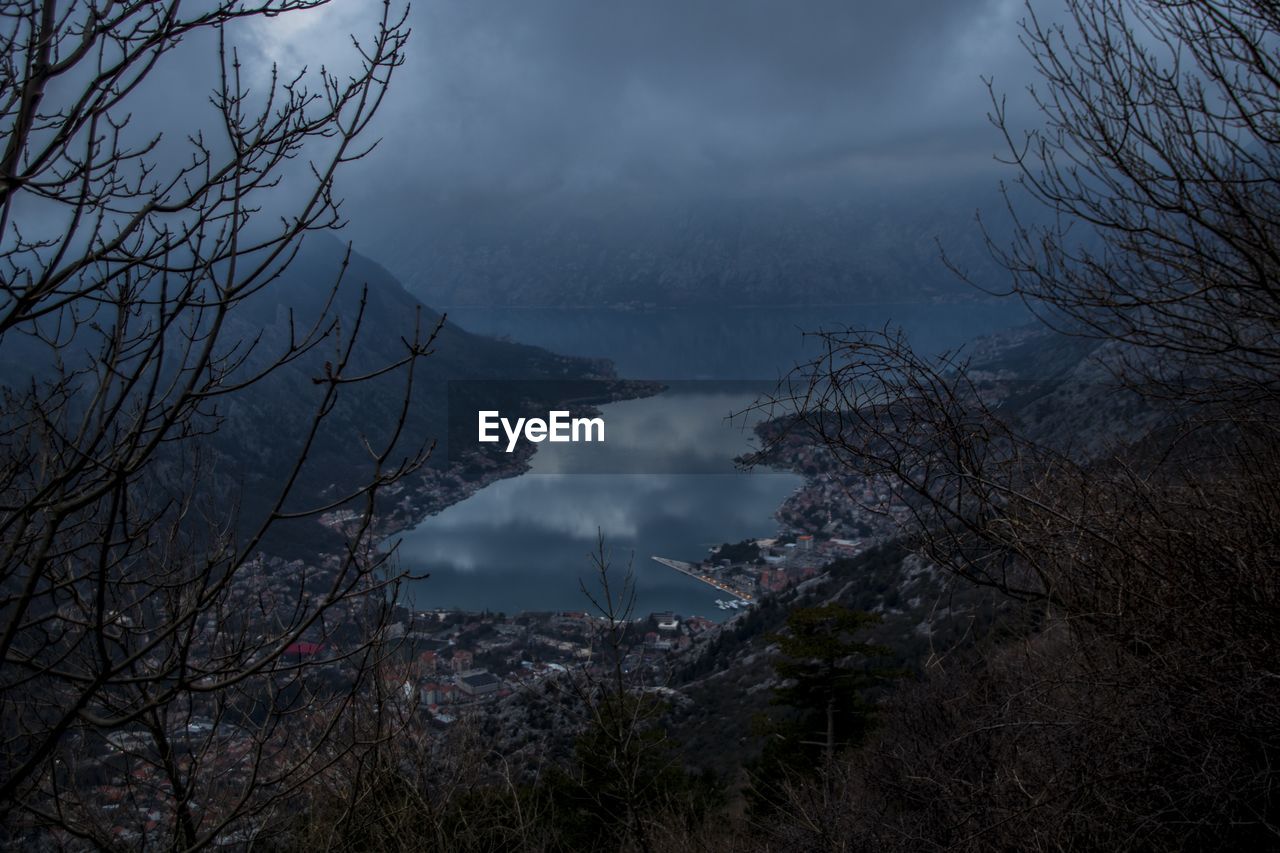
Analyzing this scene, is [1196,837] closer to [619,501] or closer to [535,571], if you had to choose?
[535,571]

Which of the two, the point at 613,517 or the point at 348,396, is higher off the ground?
the point at 348,396

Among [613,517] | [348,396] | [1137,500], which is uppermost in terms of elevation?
[348,396]

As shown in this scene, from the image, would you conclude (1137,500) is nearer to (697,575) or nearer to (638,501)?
(697,575)

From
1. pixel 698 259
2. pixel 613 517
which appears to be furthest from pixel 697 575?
pixel 698 259

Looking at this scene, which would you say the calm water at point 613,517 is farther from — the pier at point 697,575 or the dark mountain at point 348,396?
the dark mountain at point 348,396

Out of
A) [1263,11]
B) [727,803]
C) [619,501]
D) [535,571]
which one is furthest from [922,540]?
[619,501]

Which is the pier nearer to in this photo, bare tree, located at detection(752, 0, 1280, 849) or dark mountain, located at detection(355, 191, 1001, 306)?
bare tree, located at detection(752, 0, 1280, 849)

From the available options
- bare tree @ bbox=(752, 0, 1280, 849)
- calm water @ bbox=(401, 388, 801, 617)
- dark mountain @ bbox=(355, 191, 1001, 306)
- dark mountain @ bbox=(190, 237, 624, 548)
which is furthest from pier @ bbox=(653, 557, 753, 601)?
dark mountain @ bbox=(355, 191, 1001, 306)
